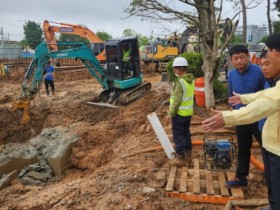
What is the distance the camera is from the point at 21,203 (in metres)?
5.00

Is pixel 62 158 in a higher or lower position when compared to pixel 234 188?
lower

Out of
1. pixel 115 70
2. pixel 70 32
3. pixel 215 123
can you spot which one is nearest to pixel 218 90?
pixel 115 70

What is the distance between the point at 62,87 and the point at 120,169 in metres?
13.7

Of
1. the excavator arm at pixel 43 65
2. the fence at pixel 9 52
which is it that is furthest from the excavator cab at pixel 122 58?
the fence at pixel 9 52

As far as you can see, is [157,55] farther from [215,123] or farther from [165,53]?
[215,123]

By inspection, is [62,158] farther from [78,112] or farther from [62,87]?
[62,87]

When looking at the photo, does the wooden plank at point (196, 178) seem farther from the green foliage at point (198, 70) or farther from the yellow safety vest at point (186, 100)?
the green foliage at point (198, 70)

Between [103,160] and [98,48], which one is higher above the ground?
[98,48]

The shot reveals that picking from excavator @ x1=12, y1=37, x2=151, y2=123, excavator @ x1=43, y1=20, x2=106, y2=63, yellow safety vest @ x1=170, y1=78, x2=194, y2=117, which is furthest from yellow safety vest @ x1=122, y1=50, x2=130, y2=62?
yellow safety vest @ x1=170, y1=78, x2=194, y2=117

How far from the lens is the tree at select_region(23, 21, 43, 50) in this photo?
61.5m

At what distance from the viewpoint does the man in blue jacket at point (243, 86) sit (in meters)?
3.78

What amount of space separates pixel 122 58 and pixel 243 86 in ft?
24.4

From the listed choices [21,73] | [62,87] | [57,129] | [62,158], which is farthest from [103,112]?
[21,73]

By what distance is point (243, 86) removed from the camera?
3.86m
